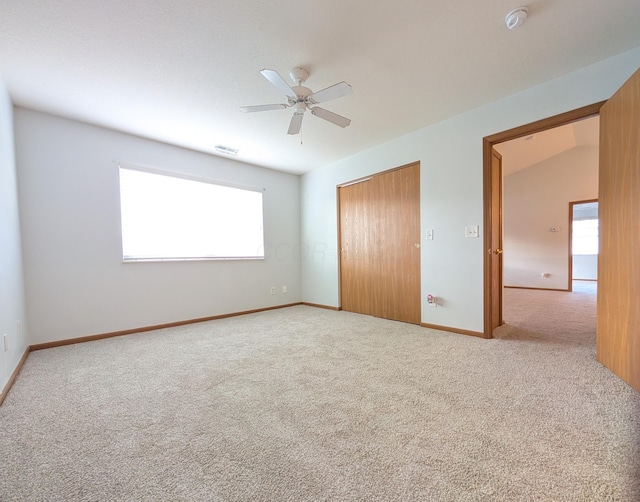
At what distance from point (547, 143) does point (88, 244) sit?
26.2 ft

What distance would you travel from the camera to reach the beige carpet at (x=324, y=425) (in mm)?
1026

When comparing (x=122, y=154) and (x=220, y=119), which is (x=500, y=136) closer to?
(x=220, y=119)

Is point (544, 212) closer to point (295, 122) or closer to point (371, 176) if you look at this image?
point (371, 176)

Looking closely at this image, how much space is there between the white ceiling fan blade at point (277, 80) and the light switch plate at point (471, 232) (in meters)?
2.19

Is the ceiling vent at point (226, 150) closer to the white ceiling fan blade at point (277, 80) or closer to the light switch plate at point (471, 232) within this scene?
the white ceiling fan blade at point (277, 80)

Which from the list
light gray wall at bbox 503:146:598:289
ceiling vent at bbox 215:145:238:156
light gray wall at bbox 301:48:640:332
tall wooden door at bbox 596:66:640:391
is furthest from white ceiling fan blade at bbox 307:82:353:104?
light gray wall at bbox 503:146:598:289

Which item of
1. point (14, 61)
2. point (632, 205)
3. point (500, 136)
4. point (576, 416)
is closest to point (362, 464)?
point (576, 416)

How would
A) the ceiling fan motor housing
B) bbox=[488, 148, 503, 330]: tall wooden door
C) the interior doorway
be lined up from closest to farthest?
the ceiling fan motor housing < bbox=[488, 148, 503, 330]: tall wooden door < the interior doorway

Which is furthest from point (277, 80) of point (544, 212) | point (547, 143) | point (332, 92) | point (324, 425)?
point (544, 212)

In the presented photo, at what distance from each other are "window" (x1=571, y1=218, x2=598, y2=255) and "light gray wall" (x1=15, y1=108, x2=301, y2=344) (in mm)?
10641

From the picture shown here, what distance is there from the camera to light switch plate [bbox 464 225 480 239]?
2797mm

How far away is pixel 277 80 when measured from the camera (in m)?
1.82

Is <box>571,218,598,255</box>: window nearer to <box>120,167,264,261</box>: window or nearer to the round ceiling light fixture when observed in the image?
the round ceiling light fixture

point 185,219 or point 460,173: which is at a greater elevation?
point 460,173
